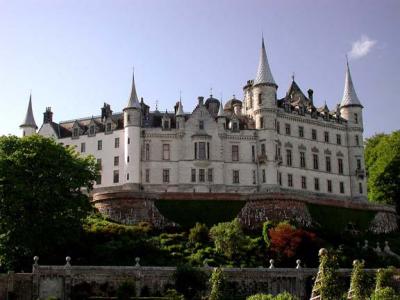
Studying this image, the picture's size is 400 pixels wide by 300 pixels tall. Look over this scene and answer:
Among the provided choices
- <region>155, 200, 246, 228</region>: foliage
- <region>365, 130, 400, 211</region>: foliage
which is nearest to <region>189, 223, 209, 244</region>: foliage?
<region>155, 200, 246, 228</region>: foliage

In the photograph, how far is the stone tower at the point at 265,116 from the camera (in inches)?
2990

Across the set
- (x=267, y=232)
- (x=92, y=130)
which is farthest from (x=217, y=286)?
(x=92, y=130)

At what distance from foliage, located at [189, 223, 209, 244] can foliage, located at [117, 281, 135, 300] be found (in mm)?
12726

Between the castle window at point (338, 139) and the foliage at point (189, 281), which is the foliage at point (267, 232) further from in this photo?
the castle window at point (338, 139)

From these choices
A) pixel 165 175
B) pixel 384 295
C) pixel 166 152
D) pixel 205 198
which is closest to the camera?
pixel 384 295

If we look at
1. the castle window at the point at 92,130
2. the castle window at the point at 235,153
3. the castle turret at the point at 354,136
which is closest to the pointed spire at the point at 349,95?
the castle turret at the point at 354,136

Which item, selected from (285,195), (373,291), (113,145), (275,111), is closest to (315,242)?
(285,195)

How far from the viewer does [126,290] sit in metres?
46.9

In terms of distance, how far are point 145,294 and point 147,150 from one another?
2920 cm

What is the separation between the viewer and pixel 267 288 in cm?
4956

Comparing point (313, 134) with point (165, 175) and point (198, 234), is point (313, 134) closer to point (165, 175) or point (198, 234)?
point (165, 175)

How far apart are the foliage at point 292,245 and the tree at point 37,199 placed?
50.4 ft

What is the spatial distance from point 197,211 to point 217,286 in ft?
79.0

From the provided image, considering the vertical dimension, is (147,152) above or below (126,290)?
above
